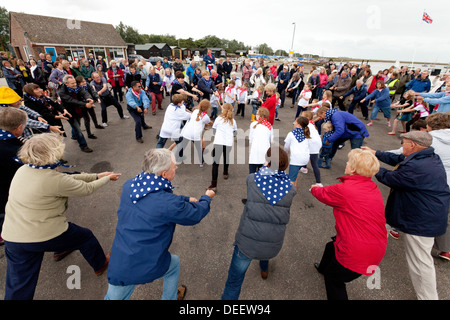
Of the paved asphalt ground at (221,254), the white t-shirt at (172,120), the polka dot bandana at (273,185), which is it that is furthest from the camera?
the white t-shirt at (172,120)

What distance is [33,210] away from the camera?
1923 millimetres

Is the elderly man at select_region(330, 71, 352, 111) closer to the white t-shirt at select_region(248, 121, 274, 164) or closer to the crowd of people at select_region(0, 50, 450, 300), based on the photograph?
the crowd of people at select_region(0, 50, 450, 300)

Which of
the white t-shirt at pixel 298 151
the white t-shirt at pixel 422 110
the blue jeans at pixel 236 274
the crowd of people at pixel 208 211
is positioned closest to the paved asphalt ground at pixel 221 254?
the crowd of people at pixel 208 211

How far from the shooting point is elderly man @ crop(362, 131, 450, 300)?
7.58 feet

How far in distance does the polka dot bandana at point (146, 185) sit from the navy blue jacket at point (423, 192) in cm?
272

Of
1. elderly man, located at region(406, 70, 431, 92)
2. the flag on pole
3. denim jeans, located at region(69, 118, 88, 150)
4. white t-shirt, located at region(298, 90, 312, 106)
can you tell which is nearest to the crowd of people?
denim jeans, located at region(69, 118, 88, 150)

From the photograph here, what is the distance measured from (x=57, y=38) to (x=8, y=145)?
3481 centimetres

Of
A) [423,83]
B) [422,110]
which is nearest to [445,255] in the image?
[422,110]

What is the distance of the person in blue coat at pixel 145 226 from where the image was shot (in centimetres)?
170

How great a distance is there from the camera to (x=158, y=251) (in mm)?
1783

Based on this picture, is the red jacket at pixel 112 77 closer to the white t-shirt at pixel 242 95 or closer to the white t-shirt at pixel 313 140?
the white t-shirt at pixel 242 95

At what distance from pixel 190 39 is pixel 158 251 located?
334 feet

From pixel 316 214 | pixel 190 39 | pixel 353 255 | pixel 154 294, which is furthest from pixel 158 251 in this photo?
pixel 190 39
